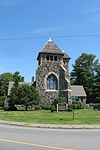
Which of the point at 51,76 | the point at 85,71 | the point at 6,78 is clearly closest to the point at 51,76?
the point at 51,76

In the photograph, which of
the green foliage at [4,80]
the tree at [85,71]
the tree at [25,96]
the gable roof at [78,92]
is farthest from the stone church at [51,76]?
the green foliage at [4,80]

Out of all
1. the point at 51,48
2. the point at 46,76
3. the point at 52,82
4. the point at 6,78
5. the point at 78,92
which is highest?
the point at 51,48

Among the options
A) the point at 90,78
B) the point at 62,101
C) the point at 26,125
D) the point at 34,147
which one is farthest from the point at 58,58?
the point at 34,147

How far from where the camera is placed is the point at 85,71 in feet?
342

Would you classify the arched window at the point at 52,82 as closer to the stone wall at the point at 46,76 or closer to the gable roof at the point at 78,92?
the stone wall at the point at 46,76

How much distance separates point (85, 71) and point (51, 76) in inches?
1579

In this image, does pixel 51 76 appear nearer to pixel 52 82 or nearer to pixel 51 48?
pixel 52 82

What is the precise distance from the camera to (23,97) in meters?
60.1

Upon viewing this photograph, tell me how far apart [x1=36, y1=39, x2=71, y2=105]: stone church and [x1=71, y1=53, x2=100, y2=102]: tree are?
1360 inches

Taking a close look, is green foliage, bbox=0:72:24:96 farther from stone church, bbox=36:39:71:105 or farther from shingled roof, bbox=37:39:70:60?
stone church, bbox=36:39:71:105

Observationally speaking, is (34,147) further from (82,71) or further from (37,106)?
(82,71)

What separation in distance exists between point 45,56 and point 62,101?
9967 millimetres

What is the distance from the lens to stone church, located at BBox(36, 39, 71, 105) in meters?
64.2

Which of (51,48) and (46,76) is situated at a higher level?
(51,48)
